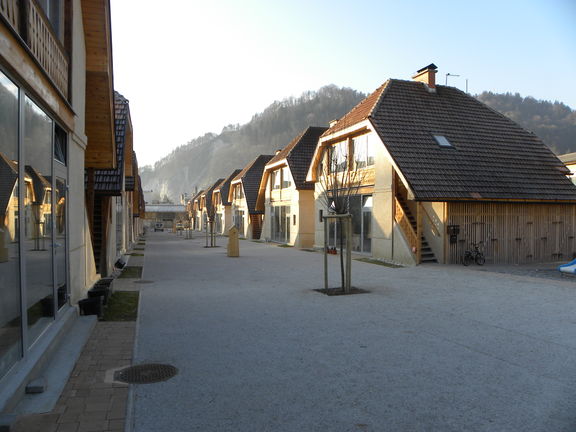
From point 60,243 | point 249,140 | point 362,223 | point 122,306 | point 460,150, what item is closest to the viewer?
point 60,243

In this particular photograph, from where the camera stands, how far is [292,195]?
29094 mm

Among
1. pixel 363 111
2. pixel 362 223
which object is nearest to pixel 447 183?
pixel 362 223

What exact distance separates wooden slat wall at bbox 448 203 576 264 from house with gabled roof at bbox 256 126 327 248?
36.7 ft

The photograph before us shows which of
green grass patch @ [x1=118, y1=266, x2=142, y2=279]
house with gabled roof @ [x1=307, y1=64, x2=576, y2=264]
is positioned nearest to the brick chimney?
house with gabled roof @ [x1=307, y1=64, x2=576, y2=264]

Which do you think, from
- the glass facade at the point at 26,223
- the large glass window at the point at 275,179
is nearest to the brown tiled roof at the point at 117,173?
the glass facade at the point at 26,223

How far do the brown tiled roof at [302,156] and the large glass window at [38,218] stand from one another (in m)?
21.1

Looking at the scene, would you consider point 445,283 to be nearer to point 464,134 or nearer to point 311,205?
point 464,134

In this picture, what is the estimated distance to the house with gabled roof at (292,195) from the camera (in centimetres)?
2745

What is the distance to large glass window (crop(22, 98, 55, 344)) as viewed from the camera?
5238 mm

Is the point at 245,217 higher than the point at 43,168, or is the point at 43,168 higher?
the point at 43,168

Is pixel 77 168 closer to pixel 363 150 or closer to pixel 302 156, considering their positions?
pixel 363 150

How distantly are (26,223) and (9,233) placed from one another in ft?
2.20

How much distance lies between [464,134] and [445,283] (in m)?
9.70

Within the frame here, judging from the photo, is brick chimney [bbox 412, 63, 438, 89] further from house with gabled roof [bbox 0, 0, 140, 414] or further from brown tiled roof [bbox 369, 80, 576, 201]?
house with gabled roof [bbox 0, 0, 140, 414]
